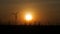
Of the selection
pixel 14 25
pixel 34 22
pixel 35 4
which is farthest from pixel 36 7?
pixel 14 25

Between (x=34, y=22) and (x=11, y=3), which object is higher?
(x=11, y=3)

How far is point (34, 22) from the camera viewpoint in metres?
1.49
